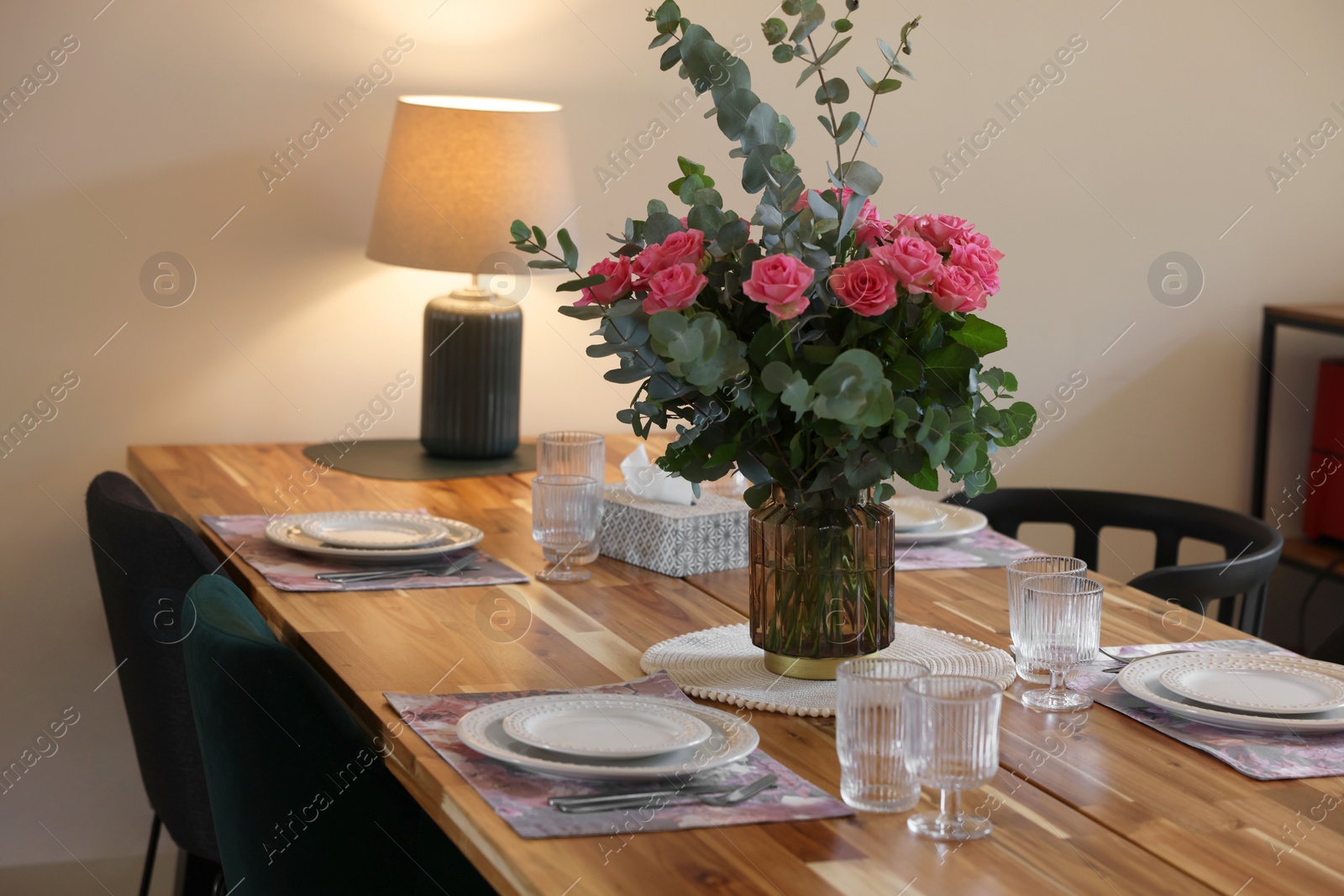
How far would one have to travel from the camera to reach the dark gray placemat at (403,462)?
7.86 feet

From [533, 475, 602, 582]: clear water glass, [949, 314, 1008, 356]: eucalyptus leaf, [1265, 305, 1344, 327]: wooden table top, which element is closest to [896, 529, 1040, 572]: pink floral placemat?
[533, 475, 602, 582]: clear water glass

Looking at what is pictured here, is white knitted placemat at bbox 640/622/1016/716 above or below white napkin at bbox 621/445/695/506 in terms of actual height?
below

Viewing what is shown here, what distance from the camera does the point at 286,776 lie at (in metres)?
1.27

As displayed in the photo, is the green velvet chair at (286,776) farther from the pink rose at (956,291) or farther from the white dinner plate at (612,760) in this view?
the pink rose at (956,291)

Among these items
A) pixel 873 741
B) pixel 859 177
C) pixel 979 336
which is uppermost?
pixel 859 177

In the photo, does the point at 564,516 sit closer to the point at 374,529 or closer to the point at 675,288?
the point at 374,529

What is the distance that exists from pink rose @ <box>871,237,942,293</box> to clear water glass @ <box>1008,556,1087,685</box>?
309mm

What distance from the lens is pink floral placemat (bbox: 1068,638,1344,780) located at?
1.18 metres

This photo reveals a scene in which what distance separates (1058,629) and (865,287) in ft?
1.25

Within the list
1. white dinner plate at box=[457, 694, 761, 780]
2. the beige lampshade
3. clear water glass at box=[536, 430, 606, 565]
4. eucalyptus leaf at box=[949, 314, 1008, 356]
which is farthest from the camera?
the beige lampshade

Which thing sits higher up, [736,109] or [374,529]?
[736,109]

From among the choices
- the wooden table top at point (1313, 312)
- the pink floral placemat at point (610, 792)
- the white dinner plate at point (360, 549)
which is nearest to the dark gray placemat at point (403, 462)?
the white dinner plate at point (360, 549)

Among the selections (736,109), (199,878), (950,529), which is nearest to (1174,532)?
(950,529)

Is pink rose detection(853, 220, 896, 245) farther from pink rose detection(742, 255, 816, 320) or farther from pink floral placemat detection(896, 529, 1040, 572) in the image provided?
pink floral placemat detection(896, 529, 1040, 572)
